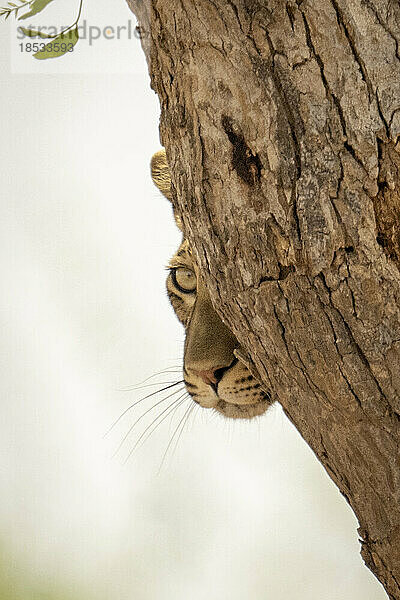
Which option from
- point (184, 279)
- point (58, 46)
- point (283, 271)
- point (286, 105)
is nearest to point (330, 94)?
point (286, 105)

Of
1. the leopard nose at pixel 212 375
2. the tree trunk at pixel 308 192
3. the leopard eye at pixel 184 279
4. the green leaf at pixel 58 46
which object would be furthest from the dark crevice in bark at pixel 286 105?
the leopard eye at pixel 184 279

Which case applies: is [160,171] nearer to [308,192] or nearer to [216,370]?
[216,370]

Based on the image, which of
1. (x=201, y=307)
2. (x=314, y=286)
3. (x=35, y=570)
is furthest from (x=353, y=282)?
(x=35, y=570)

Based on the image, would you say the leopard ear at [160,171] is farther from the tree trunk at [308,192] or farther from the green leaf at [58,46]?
the tree trunk at [308,192]

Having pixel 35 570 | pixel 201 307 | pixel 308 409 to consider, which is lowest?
pixel 35 570

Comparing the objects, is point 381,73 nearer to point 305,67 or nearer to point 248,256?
point 305,67

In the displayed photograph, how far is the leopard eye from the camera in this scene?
148 cm

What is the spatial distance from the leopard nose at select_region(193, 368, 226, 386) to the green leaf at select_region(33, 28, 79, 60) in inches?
20.6

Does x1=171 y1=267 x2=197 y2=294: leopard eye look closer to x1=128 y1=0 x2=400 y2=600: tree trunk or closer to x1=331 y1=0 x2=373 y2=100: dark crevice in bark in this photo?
x1=128 y1=0 x2=400 y2=600: tree trunk

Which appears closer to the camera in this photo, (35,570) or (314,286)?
(314,286)

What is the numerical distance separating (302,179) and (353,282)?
10cm

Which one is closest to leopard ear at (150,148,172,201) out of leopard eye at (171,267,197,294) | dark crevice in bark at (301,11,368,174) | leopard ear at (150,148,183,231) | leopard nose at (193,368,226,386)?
leopard ear at (150,148,183,231)

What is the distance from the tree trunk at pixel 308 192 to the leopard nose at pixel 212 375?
1.42ft

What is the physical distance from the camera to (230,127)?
2.27ft
